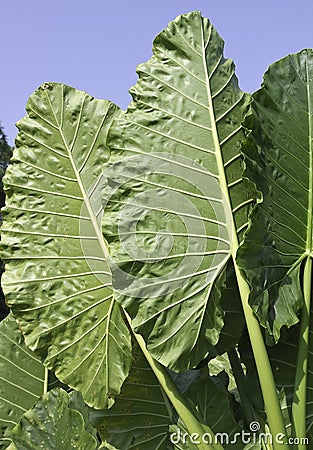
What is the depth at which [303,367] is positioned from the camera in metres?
1.17

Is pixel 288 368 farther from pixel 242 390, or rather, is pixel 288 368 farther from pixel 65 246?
pixel 65 246

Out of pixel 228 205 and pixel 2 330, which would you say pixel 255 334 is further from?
pixel 2 330

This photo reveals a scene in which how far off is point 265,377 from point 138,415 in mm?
380

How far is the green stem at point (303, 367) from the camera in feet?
3.75

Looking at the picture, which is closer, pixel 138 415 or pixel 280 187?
pixel 280 187

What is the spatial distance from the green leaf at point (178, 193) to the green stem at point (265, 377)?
2.1 inches

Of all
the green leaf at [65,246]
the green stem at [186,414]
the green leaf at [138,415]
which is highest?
the green leaf at [65,246]

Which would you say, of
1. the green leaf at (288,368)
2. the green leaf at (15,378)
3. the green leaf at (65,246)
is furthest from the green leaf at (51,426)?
the green leaf at (288,368)

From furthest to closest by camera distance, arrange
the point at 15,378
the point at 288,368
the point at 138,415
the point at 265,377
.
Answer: the point at 15,378
the point at 138,415
the point at 288,368
the point at 265,377

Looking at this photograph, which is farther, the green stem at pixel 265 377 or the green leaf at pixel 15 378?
the green leaf at pixel 15 378

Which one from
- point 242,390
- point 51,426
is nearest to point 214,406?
point 242,390

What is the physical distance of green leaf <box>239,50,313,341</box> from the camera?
3.66ft

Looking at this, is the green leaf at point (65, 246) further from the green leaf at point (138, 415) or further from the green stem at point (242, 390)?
the green stem at point (242, 390)

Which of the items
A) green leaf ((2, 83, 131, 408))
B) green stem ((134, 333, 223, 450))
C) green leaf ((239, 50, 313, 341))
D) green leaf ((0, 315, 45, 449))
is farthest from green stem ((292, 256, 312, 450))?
green leaf ((0, 315, 45, 449))
